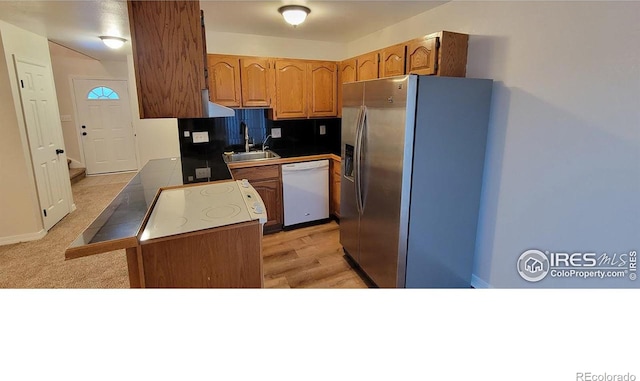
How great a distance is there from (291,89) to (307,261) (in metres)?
1.96

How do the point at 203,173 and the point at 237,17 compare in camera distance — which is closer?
the point at 203,173

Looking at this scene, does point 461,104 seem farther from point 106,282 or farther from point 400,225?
point 106,282

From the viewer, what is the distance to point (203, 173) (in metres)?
2.61

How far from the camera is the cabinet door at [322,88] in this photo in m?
3.60

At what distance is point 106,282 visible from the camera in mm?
2496

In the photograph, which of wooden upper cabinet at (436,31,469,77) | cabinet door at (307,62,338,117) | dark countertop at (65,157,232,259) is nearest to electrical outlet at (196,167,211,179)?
dark countertop at (65,157,232,259)

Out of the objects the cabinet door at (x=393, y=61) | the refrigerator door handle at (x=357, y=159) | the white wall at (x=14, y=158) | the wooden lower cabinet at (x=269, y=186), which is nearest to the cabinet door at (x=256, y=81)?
the wooden lower cabinet at (x=269, y=186)

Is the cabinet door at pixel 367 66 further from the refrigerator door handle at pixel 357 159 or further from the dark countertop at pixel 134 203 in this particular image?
the dark countertop at pixel 134 203

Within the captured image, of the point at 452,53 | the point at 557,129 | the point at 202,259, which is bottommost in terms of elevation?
the point at 202,259

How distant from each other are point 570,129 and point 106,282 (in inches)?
135

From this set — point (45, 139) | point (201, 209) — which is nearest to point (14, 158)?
point (45, 139)

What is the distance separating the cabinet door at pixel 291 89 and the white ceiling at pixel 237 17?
0.36m

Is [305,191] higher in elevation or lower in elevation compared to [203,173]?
lower

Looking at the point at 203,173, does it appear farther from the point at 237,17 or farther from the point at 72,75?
the point at 72,75
